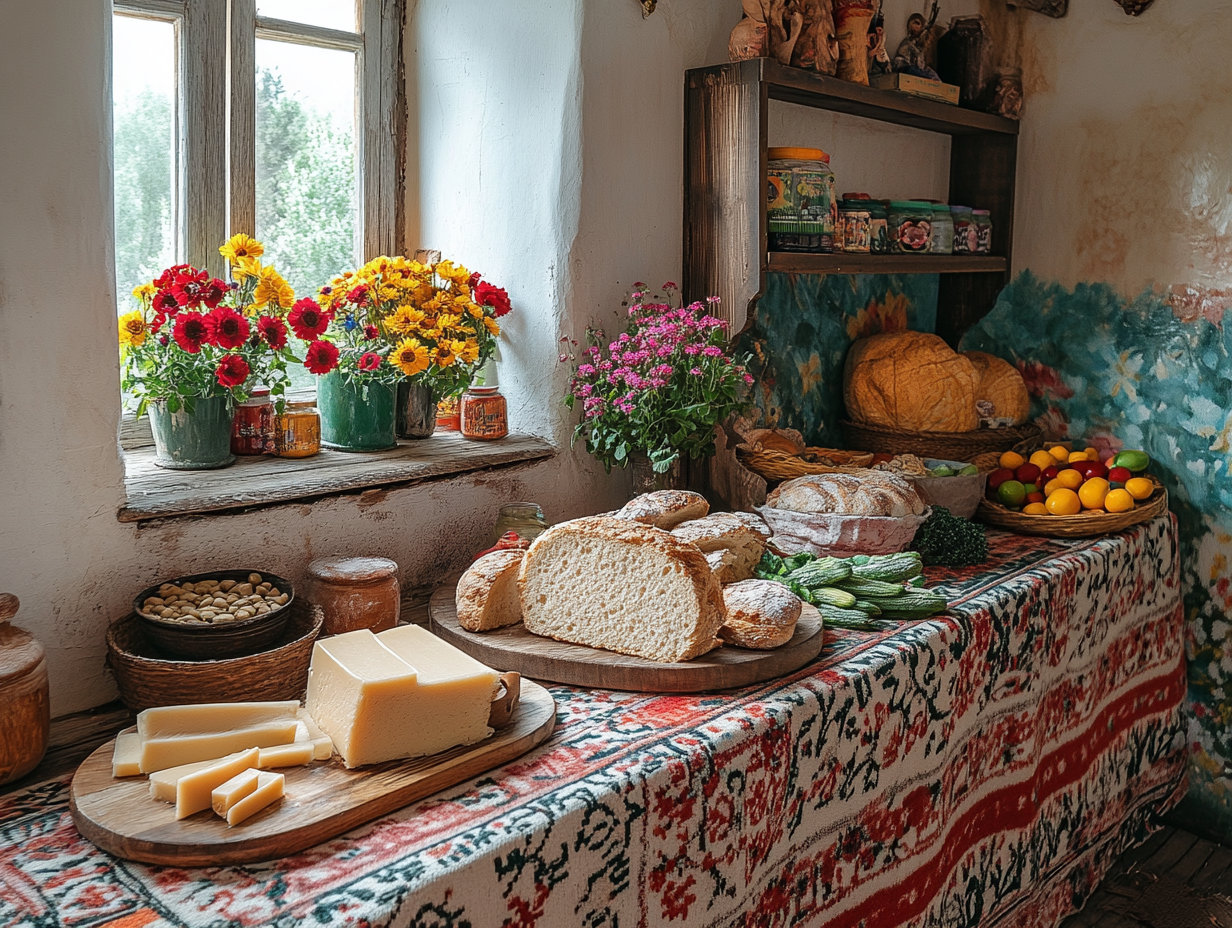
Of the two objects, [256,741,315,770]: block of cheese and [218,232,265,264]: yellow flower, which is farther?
[218,232,265,264]: yellow flower

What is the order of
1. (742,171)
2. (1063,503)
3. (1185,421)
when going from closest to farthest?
(742,171)
(1063,503)
(1185,421)

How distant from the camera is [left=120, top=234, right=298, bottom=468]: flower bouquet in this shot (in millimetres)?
1774

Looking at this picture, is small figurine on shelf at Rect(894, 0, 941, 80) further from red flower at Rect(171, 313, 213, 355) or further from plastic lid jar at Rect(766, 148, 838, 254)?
red flower at Rect(171, 313, 213, 355)

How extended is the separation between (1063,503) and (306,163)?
1873 mm

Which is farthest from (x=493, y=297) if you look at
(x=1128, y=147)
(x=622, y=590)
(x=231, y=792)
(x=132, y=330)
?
(x=1128, y=147)

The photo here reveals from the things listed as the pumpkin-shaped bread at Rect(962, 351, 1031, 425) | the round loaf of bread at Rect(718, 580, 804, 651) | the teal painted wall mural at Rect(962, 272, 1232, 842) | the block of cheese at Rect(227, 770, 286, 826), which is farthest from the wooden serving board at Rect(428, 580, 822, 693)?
the teal painted wall mural at Rect(962, 272, 1232, 842)

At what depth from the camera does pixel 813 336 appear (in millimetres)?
2840

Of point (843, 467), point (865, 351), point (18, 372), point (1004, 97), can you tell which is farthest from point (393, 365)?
point (1004, 97)

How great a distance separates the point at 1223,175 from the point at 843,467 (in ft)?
4.24

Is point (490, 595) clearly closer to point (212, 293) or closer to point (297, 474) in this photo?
point (297, 474)

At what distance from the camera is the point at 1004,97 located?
3010mm

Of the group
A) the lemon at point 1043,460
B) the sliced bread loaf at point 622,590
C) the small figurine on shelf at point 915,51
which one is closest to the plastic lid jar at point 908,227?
the small figurine on shelf at point 915,51

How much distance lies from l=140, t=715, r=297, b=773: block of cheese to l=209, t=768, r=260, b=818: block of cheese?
0.33 ft

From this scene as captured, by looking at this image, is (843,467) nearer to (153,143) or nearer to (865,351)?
(865,351)
